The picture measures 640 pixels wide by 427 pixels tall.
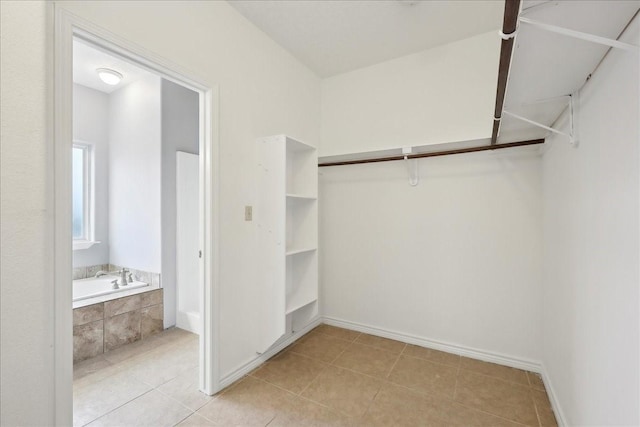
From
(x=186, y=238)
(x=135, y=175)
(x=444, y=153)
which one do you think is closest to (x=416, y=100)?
(x=444, y=153)

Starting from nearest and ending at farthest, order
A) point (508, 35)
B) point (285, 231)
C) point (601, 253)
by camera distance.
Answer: point (508, 35)
point (601, 253)
point (285, 231)

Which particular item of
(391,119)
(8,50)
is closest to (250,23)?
(391,119)

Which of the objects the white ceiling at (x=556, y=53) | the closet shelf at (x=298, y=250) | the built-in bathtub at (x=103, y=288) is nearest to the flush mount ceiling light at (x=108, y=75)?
the built-in bathtub at (x=103, y=288)

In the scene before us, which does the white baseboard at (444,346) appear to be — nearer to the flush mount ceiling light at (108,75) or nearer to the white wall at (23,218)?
the white wall at (23,218)

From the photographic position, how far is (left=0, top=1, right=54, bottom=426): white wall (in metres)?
0.87

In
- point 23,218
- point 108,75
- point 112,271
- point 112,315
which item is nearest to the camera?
point 23,218

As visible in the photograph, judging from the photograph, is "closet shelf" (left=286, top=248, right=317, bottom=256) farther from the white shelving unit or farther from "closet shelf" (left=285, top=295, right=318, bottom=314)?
"closet shelf" (left=285, top=295, right=318, bottom=314)

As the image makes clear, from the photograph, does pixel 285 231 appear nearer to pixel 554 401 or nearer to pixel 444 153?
pixel 444 153

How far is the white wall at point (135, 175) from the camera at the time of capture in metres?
2.85

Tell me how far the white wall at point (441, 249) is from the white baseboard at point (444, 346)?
3 cm

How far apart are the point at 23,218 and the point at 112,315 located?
6.43ft

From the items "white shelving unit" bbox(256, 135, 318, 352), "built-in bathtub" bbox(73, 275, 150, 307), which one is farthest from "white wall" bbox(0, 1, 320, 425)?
"built-in bathtub" bbox(73, 275, 150, 307)

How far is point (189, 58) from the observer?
5.34ft

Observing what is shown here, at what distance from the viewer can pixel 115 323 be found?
2434 mm
